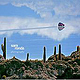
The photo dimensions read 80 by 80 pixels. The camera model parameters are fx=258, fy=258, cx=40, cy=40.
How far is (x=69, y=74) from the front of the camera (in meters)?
8.16

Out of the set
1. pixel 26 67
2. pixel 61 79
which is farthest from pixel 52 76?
pixel 26 67

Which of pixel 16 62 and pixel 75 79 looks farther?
pixel 16 62

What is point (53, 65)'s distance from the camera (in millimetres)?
9023

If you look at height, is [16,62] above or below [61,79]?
above

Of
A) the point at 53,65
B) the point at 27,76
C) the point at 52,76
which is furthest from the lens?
the point at 53,65

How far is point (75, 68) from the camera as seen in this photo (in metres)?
8.38

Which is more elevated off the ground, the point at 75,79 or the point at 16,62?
the point at 16,62

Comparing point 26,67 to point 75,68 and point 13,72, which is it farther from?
point 75,68

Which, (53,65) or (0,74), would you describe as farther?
(53,65)

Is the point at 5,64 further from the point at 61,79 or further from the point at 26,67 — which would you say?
the point at 61,79

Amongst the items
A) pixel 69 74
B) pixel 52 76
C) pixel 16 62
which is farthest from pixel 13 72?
pixel 69 74

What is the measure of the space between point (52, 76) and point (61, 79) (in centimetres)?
33

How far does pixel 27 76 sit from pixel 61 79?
1.11 metres

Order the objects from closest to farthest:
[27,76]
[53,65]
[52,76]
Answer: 1. [27,76]
2. [52,76]
3. [53,65]
